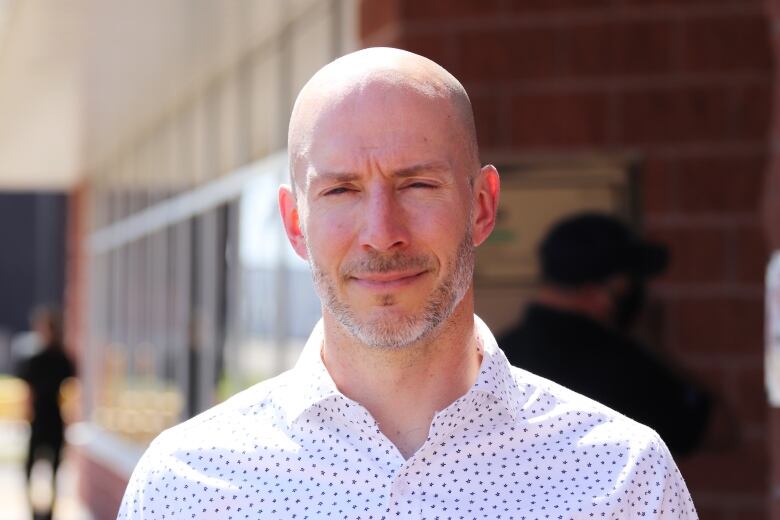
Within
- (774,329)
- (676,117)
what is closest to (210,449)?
(774,329)

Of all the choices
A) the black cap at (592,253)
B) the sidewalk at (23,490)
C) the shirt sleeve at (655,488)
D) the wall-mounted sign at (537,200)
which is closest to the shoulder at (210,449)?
the shirt sleeve at (655,488)

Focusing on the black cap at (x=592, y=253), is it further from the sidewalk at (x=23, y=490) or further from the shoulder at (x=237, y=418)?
the sidewalk at (x=23, y=490)

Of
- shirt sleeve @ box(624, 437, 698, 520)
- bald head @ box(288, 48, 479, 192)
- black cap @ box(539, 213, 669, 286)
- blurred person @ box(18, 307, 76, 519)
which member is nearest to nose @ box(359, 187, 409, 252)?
bald head @ box(288, 48, 479, 192)

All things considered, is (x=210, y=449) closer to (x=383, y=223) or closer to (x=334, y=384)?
(x=334, y=384)

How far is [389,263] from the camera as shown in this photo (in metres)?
2.14

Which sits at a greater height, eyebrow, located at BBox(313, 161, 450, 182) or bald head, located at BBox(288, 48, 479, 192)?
bald head, located at BBox(288, 48, 479, 192)

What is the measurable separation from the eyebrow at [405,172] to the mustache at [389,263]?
0.37 ft

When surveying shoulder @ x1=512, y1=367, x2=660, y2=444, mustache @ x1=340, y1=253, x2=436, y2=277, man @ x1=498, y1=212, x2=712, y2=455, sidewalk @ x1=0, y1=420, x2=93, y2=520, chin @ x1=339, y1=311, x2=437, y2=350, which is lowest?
sidewalk @ x1=0, y1=420, x2=93, y2=520

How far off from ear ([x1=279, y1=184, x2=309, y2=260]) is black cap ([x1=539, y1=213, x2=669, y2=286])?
1938 millimetres

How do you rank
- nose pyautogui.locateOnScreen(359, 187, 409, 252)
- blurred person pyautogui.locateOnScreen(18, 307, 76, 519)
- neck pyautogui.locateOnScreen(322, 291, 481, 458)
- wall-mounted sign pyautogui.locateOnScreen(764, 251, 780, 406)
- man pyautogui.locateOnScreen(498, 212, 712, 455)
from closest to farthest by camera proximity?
1. nose pyautogui.locateOnScreen(359, 187, 409, 252)
2. neck pyautogui.locateOnScreen(322, 291, 481, 458)
3. wall-mounted sign pyautogui.locateOnScreen(764, 251, 780, 406)
4. man pyautogui.locateOnScreen(498, 212, 712, 455)
5. blurred person pyautogui.locateOnScreen(18, 307, 76, 519)

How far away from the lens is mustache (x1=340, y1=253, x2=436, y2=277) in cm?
214

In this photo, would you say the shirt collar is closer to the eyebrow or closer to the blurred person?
the eyebrow

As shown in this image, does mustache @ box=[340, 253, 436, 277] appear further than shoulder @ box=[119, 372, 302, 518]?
No

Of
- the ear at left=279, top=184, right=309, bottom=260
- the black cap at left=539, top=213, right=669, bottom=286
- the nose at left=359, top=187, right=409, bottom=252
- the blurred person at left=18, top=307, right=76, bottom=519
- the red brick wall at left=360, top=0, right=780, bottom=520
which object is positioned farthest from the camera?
the blurred person at left=18, top=307, right=76, bottom=519
